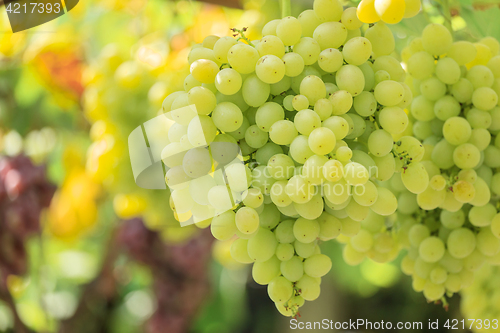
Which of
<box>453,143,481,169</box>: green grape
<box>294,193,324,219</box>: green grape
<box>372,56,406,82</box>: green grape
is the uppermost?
<box>372,56,406,82</box>: green grape

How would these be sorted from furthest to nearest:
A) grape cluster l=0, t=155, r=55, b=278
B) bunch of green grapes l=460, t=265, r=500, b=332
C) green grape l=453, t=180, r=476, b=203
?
grape cluster l=0, t=155, r=55, b=278, bunch of green grapes l=460, t=265, r=500, b=332, green grape l=453, t=180, r=476, b=203

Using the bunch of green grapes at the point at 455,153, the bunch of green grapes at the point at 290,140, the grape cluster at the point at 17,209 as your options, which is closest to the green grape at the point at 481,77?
the bunch of green grapes at the point at 455,153

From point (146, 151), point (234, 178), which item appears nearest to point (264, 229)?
point (234, 178)

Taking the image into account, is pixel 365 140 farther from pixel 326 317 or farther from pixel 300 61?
pixel 326 317

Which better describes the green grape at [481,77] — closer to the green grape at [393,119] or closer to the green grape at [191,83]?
the green grape at [393,119]

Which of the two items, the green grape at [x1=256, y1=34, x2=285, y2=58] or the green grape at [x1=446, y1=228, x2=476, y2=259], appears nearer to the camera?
the green grape at [x1=256, y1=34, x2=285, y2=58]

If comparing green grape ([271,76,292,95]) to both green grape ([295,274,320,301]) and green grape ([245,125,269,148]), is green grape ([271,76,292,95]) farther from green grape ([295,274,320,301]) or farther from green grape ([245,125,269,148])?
green grape ([295,274,320,301])

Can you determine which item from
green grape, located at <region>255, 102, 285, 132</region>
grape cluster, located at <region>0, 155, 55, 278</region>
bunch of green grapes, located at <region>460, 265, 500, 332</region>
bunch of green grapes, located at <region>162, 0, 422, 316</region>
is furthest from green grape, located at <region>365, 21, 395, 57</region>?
grape cluster, located at <region>0, 155, 55, 278</region>
